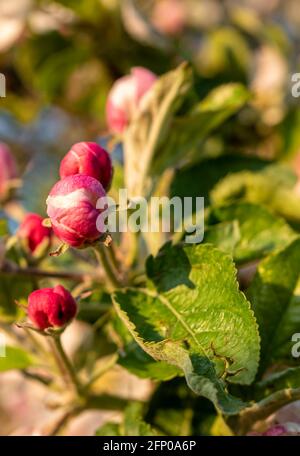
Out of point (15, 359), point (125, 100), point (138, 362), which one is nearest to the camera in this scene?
point (138, 362)

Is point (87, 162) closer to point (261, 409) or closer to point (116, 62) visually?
point (261, 409)

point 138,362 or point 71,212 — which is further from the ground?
point 71,212

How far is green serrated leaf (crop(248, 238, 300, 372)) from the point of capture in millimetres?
802

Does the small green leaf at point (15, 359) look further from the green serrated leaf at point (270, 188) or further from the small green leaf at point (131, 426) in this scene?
the green serrated leaf at point (270, 188)

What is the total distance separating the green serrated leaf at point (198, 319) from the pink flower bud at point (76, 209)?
0.09 meters

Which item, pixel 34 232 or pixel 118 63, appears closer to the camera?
pixel 34 232

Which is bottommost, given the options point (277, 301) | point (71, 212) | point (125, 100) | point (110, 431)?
point (110, 431)

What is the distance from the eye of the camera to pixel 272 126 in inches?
57.7

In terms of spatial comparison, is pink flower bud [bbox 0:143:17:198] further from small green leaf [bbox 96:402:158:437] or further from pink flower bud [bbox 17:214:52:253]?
small green leaf [bbox 96:402:158:437]

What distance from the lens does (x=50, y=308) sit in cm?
73

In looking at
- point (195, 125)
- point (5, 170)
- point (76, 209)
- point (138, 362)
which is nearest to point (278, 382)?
point (138, 362)

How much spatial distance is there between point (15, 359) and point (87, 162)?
0.27 metres

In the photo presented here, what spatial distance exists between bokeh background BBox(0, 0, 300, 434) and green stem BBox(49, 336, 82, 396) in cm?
50

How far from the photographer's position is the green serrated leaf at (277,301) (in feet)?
2.63
